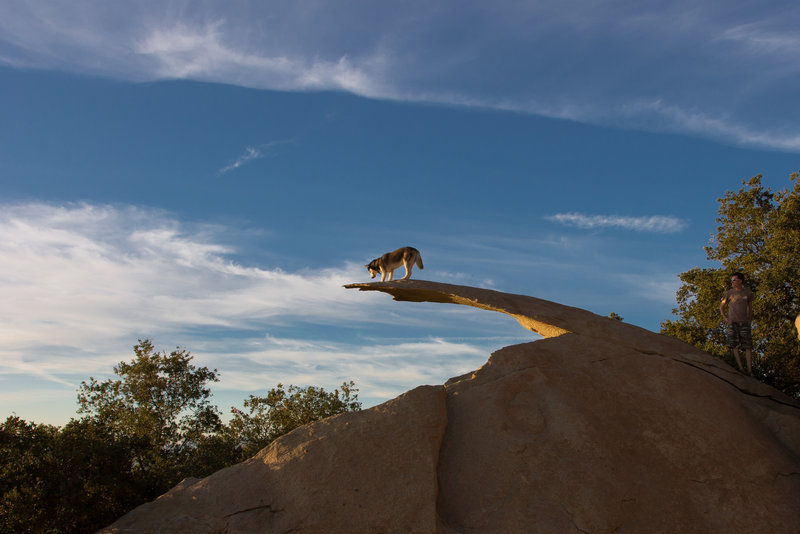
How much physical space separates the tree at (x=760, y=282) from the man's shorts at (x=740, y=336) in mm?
9712

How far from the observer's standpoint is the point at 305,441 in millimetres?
11539

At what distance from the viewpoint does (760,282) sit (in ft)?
93.9

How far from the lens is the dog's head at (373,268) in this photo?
65.8 ft

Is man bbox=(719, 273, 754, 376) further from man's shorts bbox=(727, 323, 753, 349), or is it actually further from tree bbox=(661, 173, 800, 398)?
tree bbox=(661, 173, 800, 398)

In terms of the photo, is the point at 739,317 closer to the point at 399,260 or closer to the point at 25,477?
the point at 399,260

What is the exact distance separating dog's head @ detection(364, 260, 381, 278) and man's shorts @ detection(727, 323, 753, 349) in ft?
33.9

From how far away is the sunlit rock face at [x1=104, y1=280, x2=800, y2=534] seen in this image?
10438 mm

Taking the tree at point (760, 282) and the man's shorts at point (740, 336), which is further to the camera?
the tree at point (760, 282)

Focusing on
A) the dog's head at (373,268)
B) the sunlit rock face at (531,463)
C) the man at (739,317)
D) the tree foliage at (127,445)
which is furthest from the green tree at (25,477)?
the man at (739,317)

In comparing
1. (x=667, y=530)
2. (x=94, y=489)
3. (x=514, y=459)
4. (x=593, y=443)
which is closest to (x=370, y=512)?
(x=514, y=459)

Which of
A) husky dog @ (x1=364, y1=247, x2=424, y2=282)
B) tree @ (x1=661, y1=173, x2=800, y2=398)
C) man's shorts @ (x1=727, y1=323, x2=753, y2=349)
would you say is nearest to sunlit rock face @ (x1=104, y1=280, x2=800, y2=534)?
man's shorts @ (x1=727, y1=323, x2=753, y2=349)

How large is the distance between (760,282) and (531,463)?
22.8m

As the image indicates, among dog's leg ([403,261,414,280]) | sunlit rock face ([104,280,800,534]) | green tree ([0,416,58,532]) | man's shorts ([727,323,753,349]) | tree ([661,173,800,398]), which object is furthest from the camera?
tree ([661,173,800,398])

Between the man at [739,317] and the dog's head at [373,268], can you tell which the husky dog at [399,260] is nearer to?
the dog's head at [373,268]
